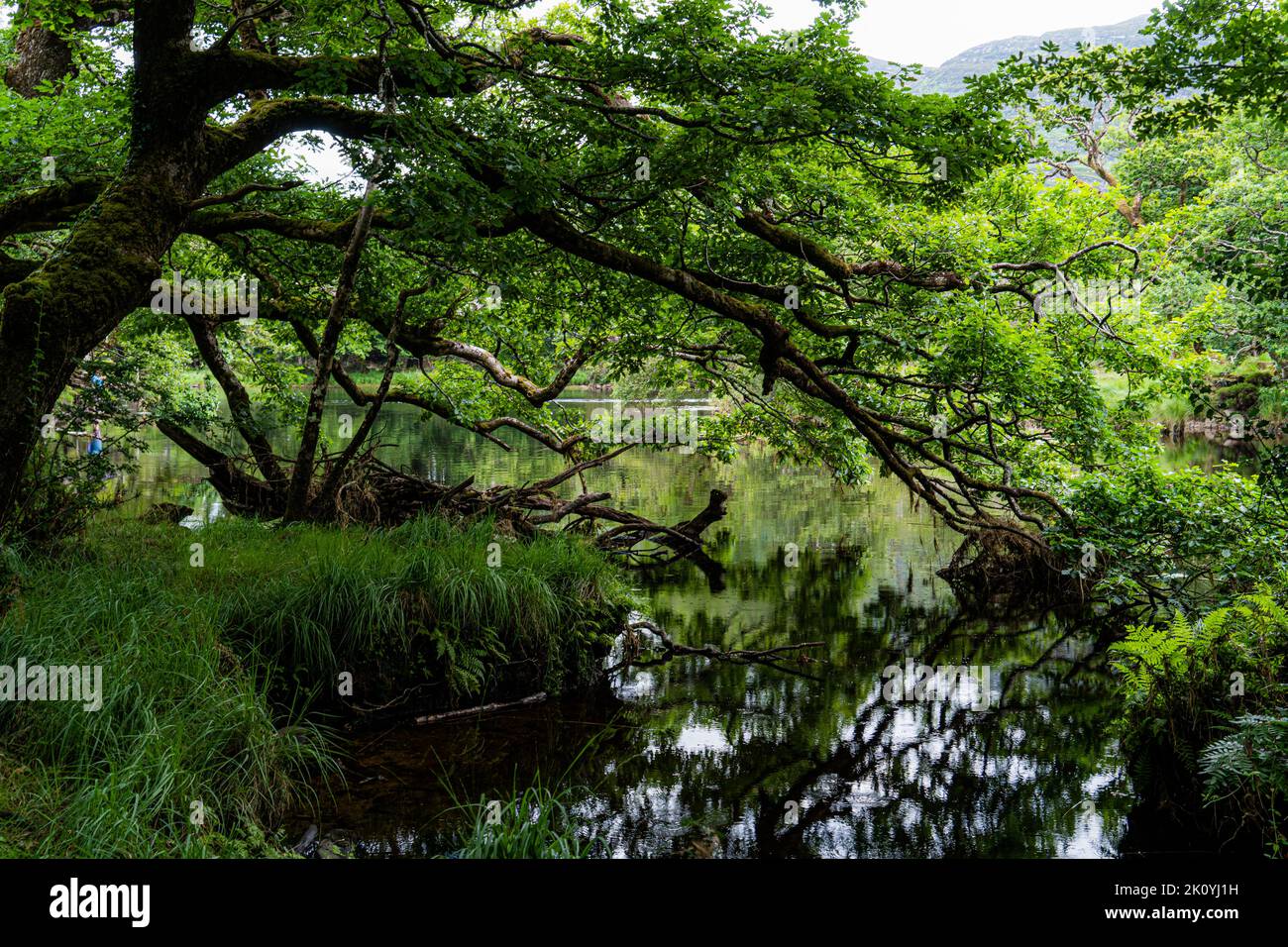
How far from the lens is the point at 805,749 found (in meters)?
6.89

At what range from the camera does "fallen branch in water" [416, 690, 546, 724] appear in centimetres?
665

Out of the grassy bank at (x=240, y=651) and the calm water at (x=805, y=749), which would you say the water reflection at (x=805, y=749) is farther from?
the grassy bank at (x=240, y=651)

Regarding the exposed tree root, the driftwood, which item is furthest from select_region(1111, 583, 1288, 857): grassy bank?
the driftwood

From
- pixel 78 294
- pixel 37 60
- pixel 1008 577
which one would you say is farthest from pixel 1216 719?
pixel 37 60

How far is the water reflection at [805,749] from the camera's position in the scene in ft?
18.0

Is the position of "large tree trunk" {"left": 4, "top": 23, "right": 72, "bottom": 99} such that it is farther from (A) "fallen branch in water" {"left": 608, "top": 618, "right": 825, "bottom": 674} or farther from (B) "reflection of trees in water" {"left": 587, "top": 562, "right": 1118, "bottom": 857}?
(B) "reflection of trees in water" {"left": 587, "top": 562, "right": 1118, "bottom": 857}

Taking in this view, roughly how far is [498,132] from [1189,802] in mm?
6847

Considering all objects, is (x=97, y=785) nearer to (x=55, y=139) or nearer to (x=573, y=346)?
(x=55, y=139)

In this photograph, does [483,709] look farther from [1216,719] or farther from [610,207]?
[1216,719]

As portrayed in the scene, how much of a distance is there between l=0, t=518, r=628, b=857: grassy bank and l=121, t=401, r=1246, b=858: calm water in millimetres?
490

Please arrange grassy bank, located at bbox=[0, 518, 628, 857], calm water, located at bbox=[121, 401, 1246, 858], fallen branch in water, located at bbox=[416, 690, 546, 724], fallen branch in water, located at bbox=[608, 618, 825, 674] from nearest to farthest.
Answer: grassy bank, located at bbox=[0, 518, 628, 857] → calm water, located at bbox=[121, 401, 1246, 858] → fallen branch in water, located at bbox=[416, 690, 546, 724] → fallen branch in water, located at bbox=[608, 618, 825, 674]

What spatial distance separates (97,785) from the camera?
148 inches
